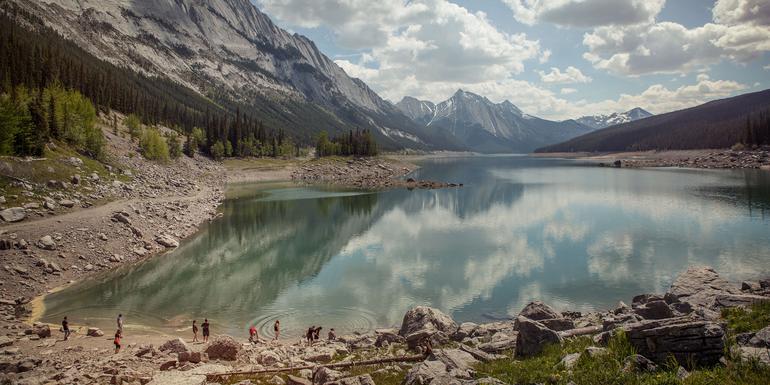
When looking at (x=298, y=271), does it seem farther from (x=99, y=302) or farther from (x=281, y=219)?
(x=281, y=219)

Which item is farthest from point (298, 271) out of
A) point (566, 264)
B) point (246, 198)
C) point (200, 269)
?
point (246, 198)

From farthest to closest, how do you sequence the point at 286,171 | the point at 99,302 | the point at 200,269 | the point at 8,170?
the point at 286,171, the point at 8,170, the point at 200,269, the point at 99,302

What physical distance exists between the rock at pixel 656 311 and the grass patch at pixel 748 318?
300 centimetres

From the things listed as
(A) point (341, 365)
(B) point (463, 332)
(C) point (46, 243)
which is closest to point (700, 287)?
(B) point (463, 332)

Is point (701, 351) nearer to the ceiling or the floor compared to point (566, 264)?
nearer to the ceiling

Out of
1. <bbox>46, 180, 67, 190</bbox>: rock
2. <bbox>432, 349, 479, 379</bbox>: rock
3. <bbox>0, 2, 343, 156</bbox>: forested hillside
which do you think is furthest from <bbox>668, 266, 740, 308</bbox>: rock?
<bbox>0, 2, 343, 156</bbox>: forested hillside

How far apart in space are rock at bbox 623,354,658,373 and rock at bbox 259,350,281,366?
14.6 metres

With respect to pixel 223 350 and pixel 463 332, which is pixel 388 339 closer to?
pixel 463 332

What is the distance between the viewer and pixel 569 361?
13.4 metres

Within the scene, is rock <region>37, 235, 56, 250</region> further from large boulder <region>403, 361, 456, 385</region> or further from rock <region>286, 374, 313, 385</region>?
large boulder <region>403, 361, 456, 385</region>

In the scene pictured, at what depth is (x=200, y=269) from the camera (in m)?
40.4

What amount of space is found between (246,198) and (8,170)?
48401 millimetres

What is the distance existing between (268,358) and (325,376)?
488 cm

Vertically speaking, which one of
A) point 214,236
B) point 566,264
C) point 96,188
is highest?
point 96,188
